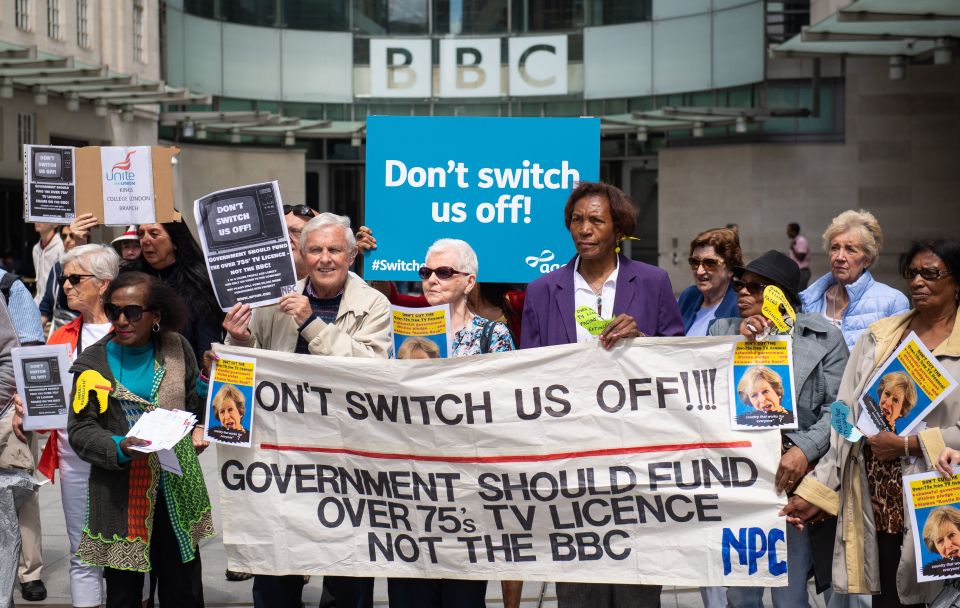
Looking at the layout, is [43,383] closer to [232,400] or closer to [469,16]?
[232,400]

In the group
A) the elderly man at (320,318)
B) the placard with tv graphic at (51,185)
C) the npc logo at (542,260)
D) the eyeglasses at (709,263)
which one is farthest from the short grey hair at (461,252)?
the placard with tv graphic at (51,185)

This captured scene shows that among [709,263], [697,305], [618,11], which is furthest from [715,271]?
[618,11]

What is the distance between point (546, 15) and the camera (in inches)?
1151

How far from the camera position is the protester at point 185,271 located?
6375 millimetres

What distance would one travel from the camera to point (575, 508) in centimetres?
502

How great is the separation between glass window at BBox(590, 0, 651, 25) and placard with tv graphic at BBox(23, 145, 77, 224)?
2215 centimetres

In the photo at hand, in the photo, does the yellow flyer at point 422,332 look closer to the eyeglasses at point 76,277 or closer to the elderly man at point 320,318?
the elderly man at point 320,318

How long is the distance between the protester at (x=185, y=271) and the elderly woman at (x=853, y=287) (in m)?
3.21

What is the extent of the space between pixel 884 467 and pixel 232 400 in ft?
8.76

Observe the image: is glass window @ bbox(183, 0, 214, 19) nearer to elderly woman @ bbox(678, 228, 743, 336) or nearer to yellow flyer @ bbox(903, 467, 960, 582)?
elderly woman @ bbox(678, 228, 743, 336)

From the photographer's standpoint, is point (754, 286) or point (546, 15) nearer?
point (754, 286)

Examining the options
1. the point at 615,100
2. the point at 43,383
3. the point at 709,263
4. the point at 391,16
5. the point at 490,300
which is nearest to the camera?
the point at 43,383

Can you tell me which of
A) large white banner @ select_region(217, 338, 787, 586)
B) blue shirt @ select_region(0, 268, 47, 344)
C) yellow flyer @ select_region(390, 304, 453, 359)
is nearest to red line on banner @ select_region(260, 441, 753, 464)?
large white banner @ select_region(217, 338, 787, 586)

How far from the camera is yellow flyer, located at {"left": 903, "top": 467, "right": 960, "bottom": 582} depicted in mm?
4488
